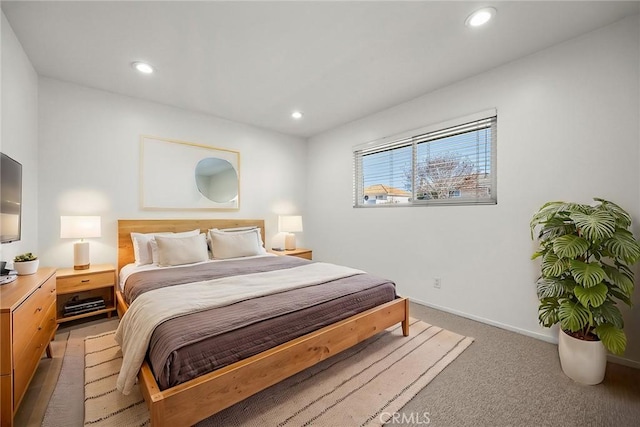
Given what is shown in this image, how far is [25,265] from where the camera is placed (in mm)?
1934

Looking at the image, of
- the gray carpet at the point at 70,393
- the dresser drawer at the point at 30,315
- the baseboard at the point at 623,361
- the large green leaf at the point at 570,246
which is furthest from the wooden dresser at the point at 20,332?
the baseboard at the point at 623,361

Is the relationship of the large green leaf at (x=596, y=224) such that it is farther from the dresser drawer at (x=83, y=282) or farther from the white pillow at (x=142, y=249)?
the dresser drawer at (x=83, y=282)

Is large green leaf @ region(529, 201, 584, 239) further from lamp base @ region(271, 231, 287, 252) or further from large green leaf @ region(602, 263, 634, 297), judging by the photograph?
lamp base @ region(271, 231, 287, 252)

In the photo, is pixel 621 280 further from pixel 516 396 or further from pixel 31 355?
pixel 31 355

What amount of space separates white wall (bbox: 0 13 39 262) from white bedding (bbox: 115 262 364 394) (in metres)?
1.13

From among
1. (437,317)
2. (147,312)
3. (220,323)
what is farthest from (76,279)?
(437,317)

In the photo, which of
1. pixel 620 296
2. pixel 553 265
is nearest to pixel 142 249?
pixel 553 265

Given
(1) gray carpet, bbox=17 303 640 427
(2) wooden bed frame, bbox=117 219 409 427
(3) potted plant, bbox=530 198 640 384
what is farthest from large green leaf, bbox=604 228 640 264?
(2) wooden bed frame, bbox=117 219 409 427

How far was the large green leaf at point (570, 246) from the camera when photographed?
1753mm

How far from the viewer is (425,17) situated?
A: 1.98m

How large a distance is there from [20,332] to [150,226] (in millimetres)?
1998

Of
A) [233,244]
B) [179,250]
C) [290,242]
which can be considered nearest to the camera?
[179,250]

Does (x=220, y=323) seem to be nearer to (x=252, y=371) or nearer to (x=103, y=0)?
(x=252, y=371)

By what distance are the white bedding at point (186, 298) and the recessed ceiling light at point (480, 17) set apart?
7.29 feet
